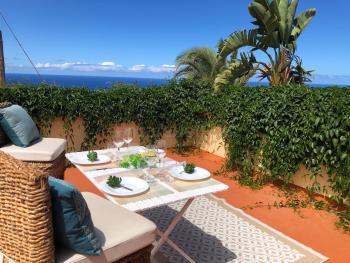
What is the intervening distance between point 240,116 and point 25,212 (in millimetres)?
4194

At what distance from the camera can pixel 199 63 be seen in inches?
425

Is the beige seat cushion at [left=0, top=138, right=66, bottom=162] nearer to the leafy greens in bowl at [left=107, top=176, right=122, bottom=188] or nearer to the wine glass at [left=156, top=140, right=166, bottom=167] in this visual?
the wine glass at [left=156, top=140, right=166, bottom=167]

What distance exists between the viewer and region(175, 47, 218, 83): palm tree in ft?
34.5

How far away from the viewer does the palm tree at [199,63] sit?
10516 mm

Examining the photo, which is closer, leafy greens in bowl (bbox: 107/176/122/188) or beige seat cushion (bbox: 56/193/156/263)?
beige seat cushion (bbox: 56/193/156/263)

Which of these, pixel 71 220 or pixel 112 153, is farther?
pixel 112 153

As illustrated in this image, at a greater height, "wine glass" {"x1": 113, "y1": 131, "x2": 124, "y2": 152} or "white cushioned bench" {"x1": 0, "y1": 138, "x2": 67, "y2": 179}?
"wine glass" {"x1": 113, "y1": 131, "x2": 124, "y2": 152}

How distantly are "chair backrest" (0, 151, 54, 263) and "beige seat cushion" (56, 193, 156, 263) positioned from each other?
0.58 feet

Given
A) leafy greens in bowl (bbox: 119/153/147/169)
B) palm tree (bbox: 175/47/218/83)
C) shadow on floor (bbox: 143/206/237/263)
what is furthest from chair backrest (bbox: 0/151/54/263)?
palm tree (bbox: 175/47/218/83)

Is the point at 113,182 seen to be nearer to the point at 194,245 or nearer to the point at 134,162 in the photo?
the point at 134,162

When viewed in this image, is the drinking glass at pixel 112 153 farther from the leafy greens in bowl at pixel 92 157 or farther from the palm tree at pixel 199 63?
the palm tree at pixel 199 63

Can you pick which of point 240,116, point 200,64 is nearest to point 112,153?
point 240,116

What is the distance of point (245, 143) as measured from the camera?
5.12 meters

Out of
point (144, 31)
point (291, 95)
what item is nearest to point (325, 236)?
point (291, 95)
